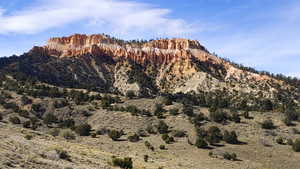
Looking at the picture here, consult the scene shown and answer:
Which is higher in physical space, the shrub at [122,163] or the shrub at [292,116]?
the shrub at [292,116]

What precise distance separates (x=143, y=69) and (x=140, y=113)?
8483cm

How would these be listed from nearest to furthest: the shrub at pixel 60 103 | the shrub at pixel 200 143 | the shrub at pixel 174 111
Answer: the shrub at pixel 200 143 < the shrub at pixel 174 111 < the shrub at pixel 60 103

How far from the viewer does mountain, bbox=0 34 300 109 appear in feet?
436

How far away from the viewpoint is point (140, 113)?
7481 centimetres

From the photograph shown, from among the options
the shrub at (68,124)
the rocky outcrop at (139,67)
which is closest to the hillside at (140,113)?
the shrub at (68,124)

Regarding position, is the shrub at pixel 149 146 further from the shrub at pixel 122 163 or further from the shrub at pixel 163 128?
the shrub at pixel 122 163

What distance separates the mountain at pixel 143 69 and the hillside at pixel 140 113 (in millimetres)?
478

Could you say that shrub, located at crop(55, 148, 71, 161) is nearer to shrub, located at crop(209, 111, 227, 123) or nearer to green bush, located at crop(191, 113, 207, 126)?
green bush, located at crop(191, 113, 207, 126)

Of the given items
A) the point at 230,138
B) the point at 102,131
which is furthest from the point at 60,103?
the point at 230,138

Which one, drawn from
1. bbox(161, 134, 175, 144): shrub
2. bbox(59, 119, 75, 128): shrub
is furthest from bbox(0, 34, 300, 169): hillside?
bbox(59, 119, 75, 128): shrub

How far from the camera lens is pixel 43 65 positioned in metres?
142

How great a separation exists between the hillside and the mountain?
18.8 inches

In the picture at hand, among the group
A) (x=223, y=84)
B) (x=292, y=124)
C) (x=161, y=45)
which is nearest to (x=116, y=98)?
(x=292, y=124)

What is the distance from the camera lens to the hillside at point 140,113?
35500mm
